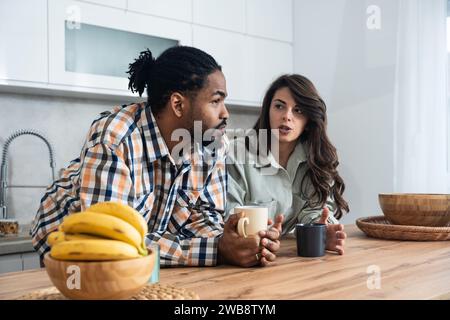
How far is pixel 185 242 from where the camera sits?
132 cm

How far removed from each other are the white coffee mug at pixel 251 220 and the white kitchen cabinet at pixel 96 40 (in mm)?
1565

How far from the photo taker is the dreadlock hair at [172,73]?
1.54 meters

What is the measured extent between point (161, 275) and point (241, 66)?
2307mm

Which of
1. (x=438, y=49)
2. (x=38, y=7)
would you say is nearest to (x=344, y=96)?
(x=438, y=49)

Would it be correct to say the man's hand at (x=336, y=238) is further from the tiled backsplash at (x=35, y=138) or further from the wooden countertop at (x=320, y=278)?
the tiled backsplash at (x=35, y=138)

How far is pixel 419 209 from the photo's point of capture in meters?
1.66

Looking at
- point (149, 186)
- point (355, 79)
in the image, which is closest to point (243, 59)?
point (355, 79)

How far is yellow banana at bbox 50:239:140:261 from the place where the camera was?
77cm

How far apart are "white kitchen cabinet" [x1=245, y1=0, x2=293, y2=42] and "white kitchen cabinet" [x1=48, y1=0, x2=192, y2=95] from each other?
0.64 m

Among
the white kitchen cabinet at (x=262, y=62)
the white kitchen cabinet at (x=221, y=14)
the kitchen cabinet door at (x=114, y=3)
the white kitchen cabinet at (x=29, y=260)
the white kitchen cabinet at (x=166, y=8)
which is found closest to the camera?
the white kitchen cabinet at (x=29, y=260)

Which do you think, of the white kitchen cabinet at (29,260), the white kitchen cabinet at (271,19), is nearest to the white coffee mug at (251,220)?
the white kitchen cabinet at (29,260)

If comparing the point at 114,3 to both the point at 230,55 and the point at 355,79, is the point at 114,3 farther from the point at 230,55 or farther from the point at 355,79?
the point at 355,79

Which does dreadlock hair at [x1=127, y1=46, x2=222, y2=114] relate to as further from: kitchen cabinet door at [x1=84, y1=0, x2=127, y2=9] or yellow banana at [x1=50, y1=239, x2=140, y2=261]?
kitchen cabinet door at [x1=84, y1=0, x2=127, y2=9]

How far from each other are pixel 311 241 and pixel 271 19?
2.43 m
